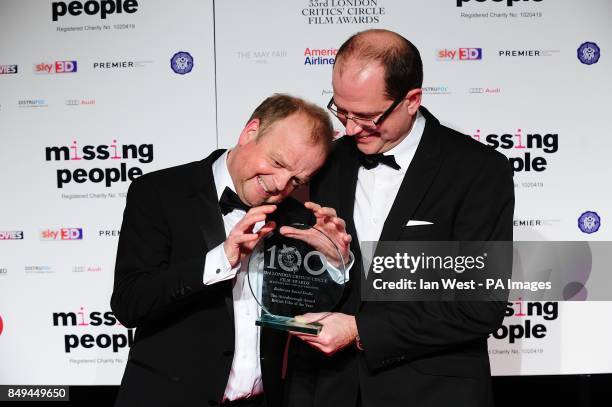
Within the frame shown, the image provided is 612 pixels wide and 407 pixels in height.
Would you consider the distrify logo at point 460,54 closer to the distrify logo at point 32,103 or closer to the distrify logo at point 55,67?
the distrify logo at point 55,67

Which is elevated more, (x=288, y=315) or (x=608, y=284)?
(x=288, y=315)

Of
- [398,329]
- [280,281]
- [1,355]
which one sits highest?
[280,281]

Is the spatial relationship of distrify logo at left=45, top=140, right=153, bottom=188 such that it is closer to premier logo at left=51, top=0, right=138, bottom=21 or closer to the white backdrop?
the white backdrop

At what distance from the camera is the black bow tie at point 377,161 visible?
2.03 m

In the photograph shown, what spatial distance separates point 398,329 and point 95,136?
235 cm

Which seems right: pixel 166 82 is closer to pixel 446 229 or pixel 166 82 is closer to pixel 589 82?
pixel 446 229

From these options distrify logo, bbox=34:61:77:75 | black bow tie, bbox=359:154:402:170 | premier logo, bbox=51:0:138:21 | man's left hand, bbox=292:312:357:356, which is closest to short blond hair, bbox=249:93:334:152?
black bow tie, bbox=359:154:402:170

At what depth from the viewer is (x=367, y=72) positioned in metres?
1.93

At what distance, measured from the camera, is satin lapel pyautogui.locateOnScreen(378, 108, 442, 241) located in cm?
189

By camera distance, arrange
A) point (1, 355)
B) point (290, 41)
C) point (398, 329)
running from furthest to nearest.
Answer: point (1, 355), point (290, 41), point (398, 329)

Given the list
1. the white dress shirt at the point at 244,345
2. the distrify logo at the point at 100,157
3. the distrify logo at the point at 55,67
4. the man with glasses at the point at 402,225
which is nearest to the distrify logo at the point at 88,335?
the distrify logo at the point at 100,157

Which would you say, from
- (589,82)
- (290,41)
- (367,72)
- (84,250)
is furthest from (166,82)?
(589,82)

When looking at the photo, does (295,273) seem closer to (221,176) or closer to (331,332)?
(331,332)

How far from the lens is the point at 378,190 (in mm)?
2045
